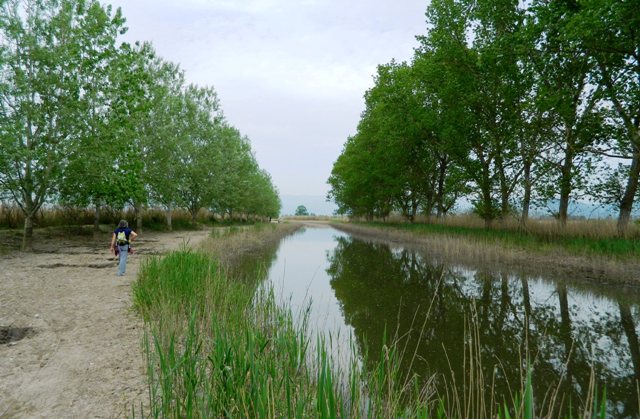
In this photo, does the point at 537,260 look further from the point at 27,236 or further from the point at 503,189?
the point at 27,236

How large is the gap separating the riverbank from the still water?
116cm

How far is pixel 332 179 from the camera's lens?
60469mm

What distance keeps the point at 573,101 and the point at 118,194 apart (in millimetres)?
23845

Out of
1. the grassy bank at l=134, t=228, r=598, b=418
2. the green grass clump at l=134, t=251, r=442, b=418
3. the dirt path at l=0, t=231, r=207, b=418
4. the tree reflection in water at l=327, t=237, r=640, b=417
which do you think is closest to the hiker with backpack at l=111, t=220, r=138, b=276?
the dirt path at l=0, t=231, r=207, b=418

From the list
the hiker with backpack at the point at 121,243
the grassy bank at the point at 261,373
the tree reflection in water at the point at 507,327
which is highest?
the hiker with backpack at the point at 121,243

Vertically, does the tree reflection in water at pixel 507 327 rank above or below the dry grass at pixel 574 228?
below

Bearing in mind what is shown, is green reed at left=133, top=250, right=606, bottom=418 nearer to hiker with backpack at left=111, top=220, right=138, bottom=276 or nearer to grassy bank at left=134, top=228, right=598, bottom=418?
grassy bank at left=134, top=228, right=598, bottom=418

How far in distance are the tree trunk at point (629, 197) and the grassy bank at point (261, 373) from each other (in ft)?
42.9

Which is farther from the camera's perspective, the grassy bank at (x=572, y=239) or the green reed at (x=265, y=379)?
the grassy bank at (x=572, y=239)

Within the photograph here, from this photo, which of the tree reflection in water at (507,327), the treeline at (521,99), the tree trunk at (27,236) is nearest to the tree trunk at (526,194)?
the treeline at (521,99)

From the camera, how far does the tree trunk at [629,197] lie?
13.5m

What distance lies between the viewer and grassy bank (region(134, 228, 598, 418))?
2686 mm

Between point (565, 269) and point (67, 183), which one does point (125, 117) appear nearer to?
point (67, 183)

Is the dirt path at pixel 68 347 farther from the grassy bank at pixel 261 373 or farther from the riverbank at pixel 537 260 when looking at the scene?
the riverbank at pixel 537 260
